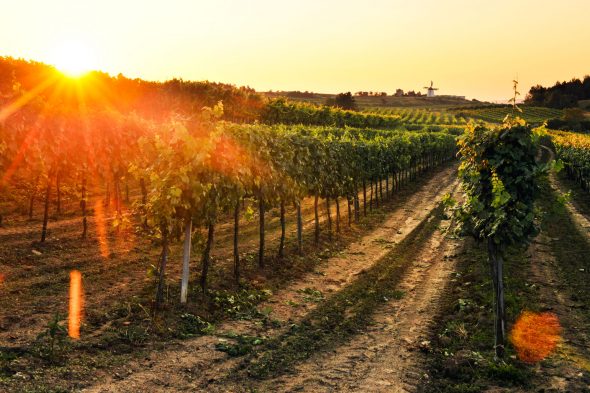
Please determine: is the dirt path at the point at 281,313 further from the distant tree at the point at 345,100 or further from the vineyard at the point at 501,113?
the vineyard at the point at 501,113

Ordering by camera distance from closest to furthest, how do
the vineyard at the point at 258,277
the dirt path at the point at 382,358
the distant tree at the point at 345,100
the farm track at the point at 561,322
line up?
the dirt path at the point at 382,358 → the farm track at the point at 561,322 → the vineyard at the point at 258,277 → the distant tree at the point at 345,100

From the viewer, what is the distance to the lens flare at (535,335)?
32.9 feet

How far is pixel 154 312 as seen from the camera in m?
11.0

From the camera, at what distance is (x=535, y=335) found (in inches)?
435

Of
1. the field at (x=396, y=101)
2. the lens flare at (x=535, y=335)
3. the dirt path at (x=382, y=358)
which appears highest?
the field at (x=396, y=101)

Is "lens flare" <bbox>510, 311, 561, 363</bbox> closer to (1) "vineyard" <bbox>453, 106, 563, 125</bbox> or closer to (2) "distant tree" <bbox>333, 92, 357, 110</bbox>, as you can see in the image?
(2) "distant tree" <bbox>333, 92, 357, 110</bbox>

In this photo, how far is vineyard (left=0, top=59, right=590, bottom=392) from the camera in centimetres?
900

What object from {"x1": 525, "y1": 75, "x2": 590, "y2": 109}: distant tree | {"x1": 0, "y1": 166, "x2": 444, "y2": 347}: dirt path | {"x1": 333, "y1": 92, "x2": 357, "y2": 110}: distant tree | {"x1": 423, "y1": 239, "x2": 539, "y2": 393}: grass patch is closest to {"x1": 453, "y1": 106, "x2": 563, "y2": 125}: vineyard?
{"x1": 525, "y1": 75, "x2": 590, "y2": 109}: distant tree

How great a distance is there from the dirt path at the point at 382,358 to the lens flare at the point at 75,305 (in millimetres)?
4179

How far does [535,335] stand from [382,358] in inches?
153

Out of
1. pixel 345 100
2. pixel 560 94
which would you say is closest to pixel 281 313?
pixel 345 100

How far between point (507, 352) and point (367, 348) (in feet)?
9.67

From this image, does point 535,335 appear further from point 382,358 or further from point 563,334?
point 382,358

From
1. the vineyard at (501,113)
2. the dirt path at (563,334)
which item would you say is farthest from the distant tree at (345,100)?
the dirt path at (563,334)
